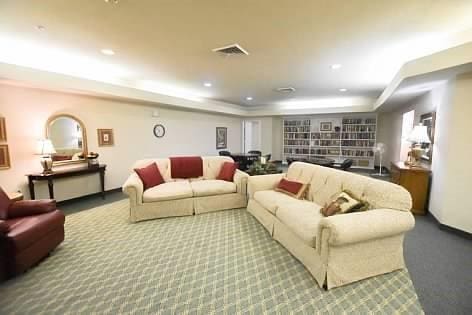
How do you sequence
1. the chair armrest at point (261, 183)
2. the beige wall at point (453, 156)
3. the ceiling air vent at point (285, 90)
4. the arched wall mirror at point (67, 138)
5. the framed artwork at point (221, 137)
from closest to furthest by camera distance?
the beige wall at point (453, 156) → the chair armrest at point (261, 183) → the arched wall mirror at point (67, 138) → the ceiling air vent at point (285, 90) → the framed artwork at point (221, 137)

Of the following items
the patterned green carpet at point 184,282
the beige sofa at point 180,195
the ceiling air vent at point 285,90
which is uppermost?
the ceiling air vent at point 285,90

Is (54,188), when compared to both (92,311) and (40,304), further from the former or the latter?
(92,311)

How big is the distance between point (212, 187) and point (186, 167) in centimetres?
85

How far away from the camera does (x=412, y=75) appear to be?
2986mm

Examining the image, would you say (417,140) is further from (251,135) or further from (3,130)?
(3,130)

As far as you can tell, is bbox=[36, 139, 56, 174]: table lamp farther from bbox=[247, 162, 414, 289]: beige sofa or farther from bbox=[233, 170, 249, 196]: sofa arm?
bbox=[247, 162, 414, 289]: beige sofa

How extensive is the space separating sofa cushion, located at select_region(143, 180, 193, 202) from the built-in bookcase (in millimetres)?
6706

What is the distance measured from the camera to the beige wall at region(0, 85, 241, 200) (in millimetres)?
3611

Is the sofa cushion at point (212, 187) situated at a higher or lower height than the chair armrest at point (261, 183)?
lower

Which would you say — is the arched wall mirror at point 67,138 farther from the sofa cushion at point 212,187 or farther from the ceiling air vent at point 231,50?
the ceiling air vent at point 231,50

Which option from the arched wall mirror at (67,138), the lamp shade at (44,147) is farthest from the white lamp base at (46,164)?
the arched wall mirror at (67,138)

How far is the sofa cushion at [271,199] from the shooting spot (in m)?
2.87

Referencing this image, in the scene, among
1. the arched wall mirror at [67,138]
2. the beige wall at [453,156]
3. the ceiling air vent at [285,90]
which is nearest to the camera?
the beige wall at [453,156]

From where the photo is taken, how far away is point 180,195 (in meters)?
3.55
